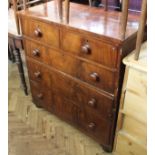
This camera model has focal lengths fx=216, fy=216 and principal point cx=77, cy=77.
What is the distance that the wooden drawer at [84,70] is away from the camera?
3.83ft

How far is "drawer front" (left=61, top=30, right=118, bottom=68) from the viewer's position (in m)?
1.07

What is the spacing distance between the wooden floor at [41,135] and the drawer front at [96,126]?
0.43 feet

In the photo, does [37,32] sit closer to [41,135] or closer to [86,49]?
[86,49]

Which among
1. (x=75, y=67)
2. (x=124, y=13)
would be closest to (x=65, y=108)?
(x=75, y=67)

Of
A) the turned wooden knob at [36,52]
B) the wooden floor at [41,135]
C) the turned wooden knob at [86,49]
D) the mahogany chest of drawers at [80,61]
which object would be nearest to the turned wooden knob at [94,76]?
the mahogany chest of drawers at [80,61]

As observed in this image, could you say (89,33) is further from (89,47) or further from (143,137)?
(143,137)

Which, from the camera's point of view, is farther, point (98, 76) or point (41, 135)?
point (41, 135)

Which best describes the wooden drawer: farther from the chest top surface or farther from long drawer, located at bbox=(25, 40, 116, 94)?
the chest top surface

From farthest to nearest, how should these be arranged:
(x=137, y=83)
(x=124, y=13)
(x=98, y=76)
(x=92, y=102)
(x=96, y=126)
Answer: (x=96, y=126) → (x=92, y=102) → (x=98, y=76) → (x=137, y=83) → (x=124, y=13)

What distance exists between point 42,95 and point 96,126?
0.51 meters

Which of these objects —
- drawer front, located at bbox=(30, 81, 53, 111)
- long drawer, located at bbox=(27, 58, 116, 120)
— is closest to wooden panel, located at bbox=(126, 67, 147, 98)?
long drawer, located at bbox=(27, 58, 116, 120)

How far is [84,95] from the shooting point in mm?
1353

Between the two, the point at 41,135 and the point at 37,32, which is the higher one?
the point at 37,32
